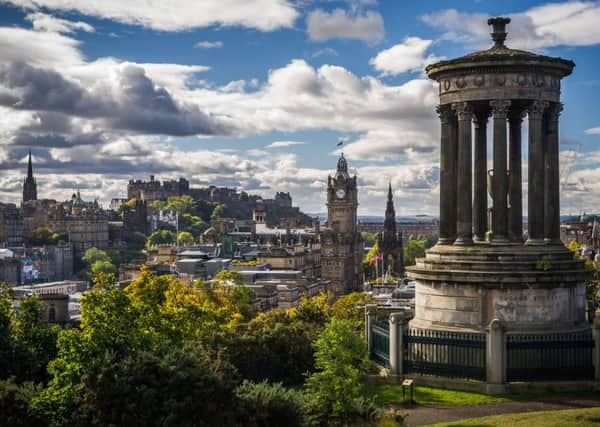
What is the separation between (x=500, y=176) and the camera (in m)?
32.4

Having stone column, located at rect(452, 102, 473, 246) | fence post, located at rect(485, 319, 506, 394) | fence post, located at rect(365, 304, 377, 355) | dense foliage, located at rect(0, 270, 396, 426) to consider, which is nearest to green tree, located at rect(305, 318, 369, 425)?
dense foliage, located at rect(0, 270, 396, 426)

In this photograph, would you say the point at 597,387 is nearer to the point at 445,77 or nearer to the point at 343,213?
the point at 445,77

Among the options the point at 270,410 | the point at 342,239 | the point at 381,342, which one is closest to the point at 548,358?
the point at 381,342

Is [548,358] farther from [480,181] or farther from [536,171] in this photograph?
[480,181]

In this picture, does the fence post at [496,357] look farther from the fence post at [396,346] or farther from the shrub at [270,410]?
the shrub at [270,410]

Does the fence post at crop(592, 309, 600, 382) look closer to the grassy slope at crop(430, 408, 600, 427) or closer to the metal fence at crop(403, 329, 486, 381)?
the grassy slope at crop(430, 408, 600, 427)

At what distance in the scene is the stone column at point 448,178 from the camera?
1335 inches

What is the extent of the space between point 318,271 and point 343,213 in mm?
13992

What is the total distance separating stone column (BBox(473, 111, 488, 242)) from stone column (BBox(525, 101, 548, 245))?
2.03 metres

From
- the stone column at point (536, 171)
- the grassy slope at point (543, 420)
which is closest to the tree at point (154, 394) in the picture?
the grassy slope at point (543, 420)

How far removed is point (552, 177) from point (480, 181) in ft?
8.73

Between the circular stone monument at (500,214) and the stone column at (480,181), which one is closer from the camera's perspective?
the circular stone monument at (500,214)

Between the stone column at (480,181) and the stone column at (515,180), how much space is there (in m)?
1.03

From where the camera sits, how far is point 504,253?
31.3m
